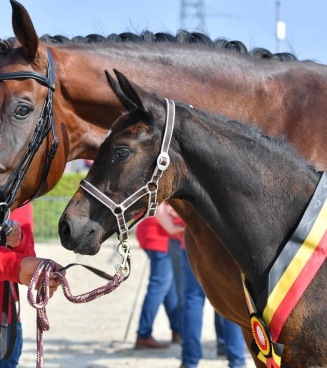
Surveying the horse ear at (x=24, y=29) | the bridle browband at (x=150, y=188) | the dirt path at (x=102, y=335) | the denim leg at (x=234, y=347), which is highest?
the horse ear at (x=24, y=29)

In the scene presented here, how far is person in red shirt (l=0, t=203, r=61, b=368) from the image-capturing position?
2949mm

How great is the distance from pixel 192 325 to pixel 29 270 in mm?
3006

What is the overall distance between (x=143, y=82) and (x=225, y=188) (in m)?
1.01

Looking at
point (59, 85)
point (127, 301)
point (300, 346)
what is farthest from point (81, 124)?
point (127, 301)

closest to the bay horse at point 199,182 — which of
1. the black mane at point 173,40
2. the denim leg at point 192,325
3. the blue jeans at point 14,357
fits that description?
the black mane at point 173,40

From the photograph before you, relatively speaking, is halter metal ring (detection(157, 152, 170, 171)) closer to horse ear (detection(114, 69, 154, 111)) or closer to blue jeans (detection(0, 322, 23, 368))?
horse ear (detection(114, 69, 154, 111))

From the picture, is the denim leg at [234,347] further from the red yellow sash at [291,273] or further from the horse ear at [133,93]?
the horse ear at [133,93]

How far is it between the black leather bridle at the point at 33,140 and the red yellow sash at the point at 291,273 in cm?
135

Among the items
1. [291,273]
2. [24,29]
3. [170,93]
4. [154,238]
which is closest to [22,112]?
[24,29]

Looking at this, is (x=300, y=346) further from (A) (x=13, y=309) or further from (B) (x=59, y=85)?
(B) (x=59, y=85)

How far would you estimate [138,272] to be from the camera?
10797 millimetres

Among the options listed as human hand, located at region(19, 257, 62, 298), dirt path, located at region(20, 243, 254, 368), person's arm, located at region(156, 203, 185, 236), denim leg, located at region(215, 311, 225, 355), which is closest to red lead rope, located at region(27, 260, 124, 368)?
human hand, located at region(19, 257, 62, 298)

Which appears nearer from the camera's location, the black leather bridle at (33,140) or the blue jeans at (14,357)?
the black leather bridle at (33,140)

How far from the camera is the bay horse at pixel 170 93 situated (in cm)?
327
